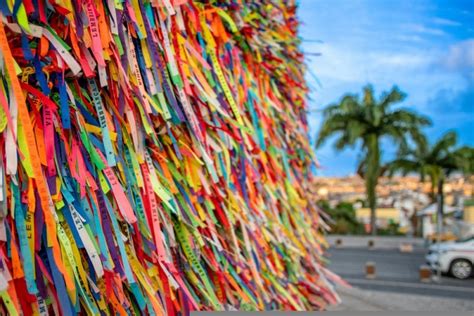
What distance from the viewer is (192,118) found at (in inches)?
66.8

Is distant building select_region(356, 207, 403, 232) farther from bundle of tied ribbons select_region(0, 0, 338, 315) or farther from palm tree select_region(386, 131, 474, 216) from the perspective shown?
bundle of tied ribbons select_region(0, 0, 338, 315)

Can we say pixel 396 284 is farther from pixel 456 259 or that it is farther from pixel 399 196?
pixel 399 196

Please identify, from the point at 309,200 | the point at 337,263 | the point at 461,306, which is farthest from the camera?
the point at 337,263

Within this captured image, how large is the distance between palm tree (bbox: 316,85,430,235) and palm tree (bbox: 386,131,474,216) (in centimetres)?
50

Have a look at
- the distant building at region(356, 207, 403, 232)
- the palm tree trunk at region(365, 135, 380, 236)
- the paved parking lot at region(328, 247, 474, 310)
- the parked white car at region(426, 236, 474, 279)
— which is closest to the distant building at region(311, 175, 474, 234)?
the distant building at region(356, 207, 403, 232)

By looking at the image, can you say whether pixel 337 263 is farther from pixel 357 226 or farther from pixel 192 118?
pixel 192 118

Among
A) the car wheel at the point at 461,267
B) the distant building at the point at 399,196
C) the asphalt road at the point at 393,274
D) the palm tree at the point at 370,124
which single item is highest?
the palm tree at the point at 370,124

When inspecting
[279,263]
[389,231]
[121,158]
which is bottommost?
[389,231]

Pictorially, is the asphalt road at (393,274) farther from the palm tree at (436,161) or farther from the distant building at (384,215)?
the distant building at (384,215)

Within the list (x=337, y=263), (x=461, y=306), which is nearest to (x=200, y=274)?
(x=461, y=306)

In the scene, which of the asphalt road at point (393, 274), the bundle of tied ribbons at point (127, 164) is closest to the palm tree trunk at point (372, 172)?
the asphalt road at point (393, 274)

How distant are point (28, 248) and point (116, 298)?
0.27 meters

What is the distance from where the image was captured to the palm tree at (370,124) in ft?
74.6

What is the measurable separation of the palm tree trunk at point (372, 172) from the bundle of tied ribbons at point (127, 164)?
20.2m
